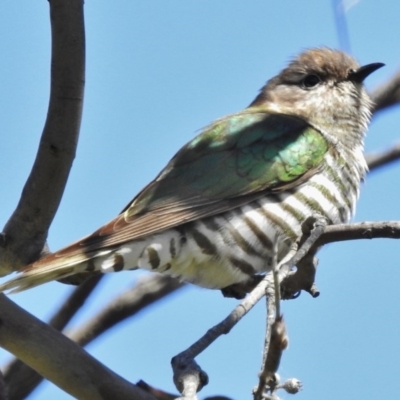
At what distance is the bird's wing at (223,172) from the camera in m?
4.74

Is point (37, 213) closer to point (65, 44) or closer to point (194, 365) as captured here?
point (65, 44)

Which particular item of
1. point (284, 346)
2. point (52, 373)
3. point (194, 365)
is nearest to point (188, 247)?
point (52, 373)

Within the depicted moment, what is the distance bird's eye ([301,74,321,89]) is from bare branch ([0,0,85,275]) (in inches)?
112

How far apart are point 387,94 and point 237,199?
1.45 meters

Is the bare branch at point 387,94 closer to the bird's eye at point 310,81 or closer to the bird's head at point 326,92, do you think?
the bird's head at point 326,92

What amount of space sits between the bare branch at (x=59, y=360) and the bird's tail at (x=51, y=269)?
0.62ft

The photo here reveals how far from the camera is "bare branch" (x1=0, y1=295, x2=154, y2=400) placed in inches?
143

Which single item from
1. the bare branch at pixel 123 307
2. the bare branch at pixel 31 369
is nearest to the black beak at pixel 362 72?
the bare branch at pixel 123 307

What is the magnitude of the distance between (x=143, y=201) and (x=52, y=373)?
5.06 ft

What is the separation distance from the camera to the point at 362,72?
6.16 meters

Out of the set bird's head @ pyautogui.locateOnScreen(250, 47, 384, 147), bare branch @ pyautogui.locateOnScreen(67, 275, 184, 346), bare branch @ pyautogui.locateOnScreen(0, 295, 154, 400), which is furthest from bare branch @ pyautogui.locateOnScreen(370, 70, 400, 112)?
bare branch @ pyautogui.locateOnScreen(0, 295, 154, 400)

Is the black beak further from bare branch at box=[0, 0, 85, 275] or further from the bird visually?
bare branch at box=[0, 0, 85, 275]

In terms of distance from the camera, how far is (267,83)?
6.75 m

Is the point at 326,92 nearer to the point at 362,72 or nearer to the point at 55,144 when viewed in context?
the point at 362,72
